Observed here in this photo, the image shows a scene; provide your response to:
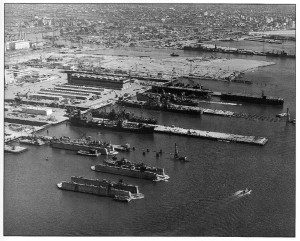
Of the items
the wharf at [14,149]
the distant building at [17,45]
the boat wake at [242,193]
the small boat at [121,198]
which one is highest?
the distant building at [17,45]

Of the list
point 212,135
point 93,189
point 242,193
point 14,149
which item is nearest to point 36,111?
point 14,149

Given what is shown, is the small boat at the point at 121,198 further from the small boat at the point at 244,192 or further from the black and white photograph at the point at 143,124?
the small boat at the point at 244,192

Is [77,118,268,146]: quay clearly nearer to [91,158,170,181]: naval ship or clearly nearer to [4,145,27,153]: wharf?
[91,158,170,181]: naval ship

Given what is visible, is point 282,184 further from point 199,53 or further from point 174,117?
point 199,53

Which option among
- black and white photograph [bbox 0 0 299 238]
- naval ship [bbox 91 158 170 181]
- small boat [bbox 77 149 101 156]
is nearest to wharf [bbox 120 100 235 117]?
black and white photograph [bbox 0 0 299 238]

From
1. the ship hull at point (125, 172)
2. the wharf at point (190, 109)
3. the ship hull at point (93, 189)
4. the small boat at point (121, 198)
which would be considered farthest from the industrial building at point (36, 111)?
the small boat at point (121, 198)

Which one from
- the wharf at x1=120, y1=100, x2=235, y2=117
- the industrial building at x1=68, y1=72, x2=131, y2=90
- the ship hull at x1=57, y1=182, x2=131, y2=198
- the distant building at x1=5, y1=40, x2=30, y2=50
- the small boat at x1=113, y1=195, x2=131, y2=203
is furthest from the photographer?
the industrial building at x1=68, y1=72, x2=131, y2=90
